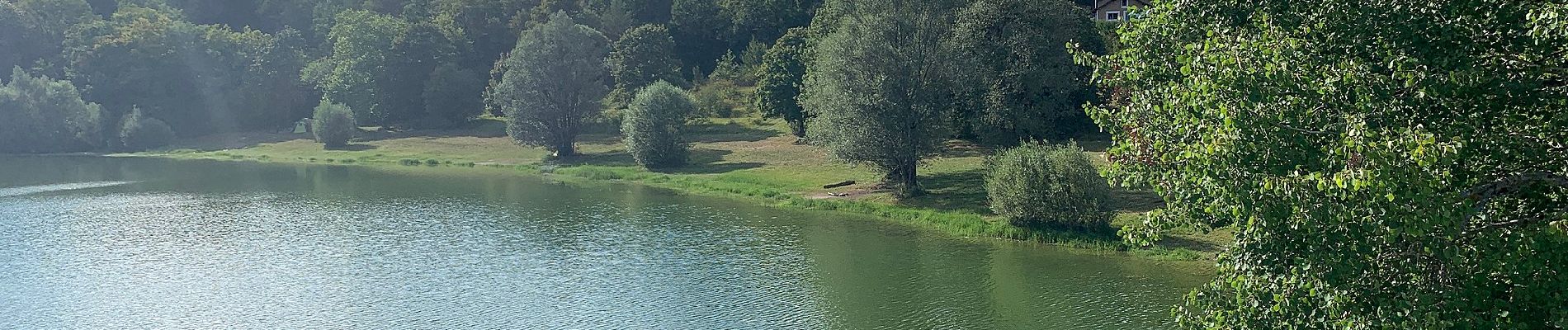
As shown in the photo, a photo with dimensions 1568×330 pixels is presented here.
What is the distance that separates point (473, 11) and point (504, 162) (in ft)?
142

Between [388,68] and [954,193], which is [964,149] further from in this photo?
[388,68]

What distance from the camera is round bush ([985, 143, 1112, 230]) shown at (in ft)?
128

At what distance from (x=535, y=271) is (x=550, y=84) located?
1612 inches

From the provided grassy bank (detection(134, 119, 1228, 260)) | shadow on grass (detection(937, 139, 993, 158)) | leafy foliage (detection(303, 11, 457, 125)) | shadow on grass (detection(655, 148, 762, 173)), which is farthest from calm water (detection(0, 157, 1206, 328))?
leafy foliage (detection(303, 11, 457, 125))

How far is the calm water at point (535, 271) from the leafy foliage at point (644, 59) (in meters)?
40.0

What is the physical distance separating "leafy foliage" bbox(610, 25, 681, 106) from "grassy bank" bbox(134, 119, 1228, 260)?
9.69 meters

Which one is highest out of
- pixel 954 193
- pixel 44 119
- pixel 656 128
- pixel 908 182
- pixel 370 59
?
pixel 370 59

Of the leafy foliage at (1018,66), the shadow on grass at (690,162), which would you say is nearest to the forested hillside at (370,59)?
the shadow on grass at (690,162)

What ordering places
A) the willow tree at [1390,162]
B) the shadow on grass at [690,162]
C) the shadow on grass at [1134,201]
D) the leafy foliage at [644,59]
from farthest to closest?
the leafy foliage at [644,59], the shadow on grass at [690,162], the shadow on grass at [1134,201], the willow tree at [1390,162]

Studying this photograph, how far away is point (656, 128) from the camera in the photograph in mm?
67938

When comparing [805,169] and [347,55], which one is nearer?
[805,169]

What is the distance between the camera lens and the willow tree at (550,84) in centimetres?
7594

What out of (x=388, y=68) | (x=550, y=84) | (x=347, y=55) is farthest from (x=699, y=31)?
(x=550, y=84)

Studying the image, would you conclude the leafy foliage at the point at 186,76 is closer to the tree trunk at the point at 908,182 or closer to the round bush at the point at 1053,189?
the tree trunk at the point at 908,182
